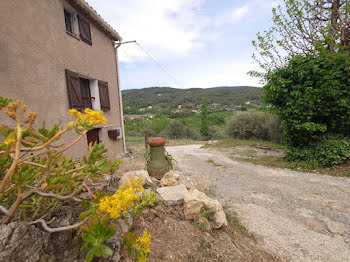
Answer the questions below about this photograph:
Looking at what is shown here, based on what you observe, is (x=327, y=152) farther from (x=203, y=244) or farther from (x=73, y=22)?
(x=73, y=22)

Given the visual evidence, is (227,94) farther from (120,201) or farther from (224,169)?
(120,201)

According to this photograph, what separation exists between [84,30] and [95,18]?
75 centimetres

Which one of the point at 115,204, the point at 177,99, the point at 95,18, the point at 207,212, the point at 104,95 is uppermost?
the point at 95,18

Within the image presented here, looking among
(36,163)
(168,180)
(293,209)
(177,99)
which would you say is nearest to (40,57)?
(168,180)

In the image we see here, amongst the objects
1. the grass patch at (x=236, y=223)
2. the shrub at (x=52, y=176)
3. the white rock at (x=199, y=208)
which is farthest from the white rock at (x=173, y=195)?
the shrub at (x=52, y=176)

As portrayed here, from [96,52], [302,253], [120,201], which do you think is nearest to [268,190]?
[302,253]

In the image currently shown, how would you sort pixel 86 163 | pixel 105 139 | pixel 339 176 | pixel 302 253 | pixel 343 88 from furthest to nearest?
1. pixel 105 139
2. pixel 343 88
3. pixel 339 176
4. pixel 302 253
5. pixel 86 163

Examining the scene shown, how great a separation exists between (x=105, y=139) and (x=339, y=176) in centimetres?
779

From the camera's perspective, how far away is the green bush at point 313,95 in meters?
5.24

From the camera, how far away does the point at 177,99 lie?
174 feet

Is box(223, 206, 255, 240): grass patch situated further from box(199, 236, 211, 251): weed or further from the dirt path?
box(199, 236, 211, 251): weed

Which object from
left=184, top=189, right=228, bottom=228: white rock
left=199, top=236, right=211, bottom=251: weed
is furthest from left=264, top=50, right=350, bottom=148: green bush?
left=199, top=236, right=211, bottom=251: weed

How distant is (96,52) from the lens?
6477 mm

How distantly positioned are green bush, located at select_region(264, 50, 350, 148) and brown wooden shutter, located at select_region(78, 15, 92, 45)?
22.2ft
